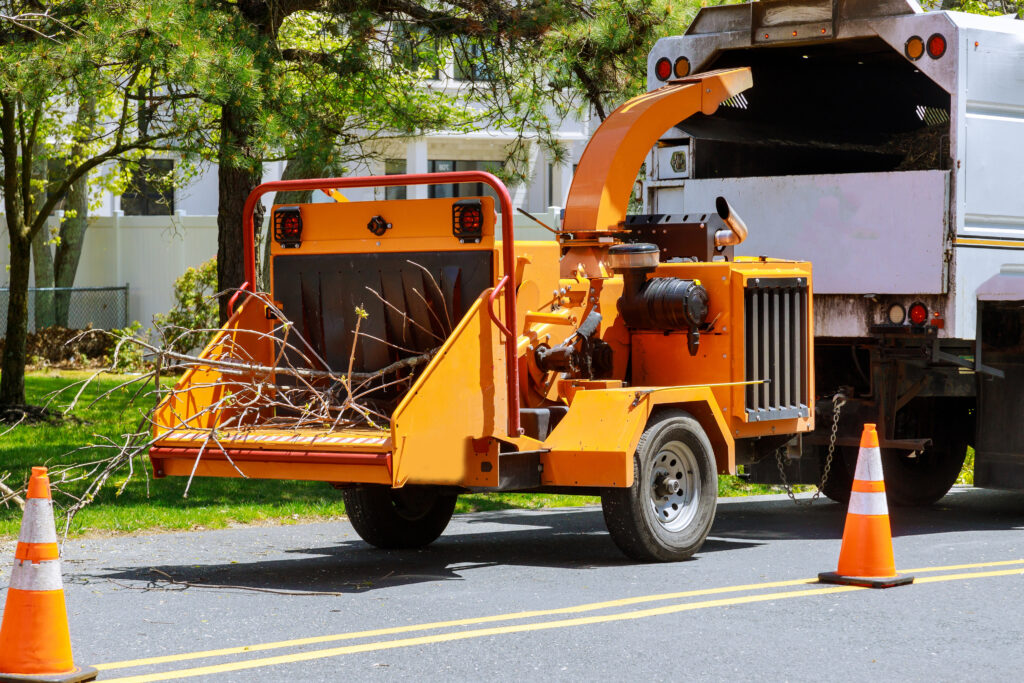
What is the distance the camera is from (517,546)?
377 inches

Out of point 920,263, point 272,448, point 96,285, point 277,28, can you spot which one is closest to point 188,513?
point 272,448

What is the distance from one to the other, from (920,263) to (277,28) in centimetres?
580

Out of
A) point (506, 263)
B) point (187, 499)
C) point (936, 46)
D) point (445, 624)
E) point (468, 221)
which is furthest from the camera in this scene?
point (187, 499)

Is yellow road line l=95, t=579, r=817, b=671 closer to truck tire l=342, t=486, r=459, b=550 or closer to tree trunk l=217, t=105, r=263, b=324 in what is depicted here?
truck tire l=342, t=486, r=459, b=550

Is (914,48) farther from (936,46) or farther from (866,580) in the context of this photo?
(866,580)

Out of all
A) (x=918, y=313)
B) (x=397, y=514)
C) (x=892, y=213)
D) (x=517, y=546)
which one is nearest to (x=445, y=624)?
(x=397, y=514)

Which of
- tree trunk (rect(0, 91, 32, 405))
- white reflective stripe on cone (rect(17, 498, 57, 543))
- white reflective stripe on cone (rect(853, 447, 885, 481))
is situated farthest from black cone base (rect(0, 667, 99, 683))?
tree trunk (rect(0, 91, 32, 405))

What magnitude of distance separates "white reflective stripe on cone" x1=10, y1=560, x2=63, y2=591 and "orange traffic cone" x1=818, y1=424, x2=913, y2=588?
404 centimetres

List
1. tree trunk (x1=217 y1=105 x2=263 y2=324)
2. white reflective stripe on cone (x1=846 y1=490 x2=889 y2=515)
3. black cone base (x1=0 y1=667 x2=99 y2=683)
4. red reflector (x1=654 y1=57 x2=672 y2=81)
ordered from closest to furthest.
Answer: black cone base (x1=0 y1=667 x2=99 y2=683) < white reflective stripe on cone (x1=846 y1=490 x2=889 y2=515) < red reflector (x1=654 y1=57 x2=672 y2=81) < tree trunk (x1=217 y1=105 x2=263 y2=324)

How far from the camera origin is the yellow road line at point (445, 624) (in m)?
6.16

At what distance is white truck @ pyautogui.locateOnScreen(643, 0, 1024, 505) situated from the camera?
32.6 ft

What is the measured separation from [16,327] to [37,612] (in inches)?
448

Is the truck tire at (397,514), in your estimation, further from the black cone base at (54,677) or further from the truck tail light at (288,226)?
the black cone base at (54,677)

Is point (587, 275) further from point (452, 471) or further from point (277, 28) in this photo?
point (277, 28)
